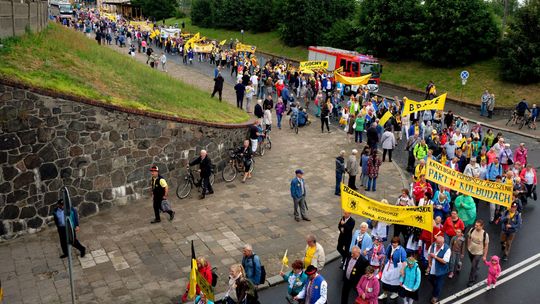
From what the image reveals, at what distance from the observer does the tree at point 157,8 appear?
102500mm

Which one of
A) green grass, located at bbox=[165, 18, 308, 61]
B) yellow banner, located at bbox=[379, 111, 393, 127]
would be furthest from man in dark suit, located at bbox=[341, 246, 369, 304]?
green grass, located at bbox=[165, 18, 308, 61]

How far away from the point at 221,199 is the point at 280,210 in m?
2.02

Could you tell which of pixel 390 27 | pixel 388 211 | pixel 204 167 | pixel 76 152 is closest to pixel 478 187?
pixel 388 211

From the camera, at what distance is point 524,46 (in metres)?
33.3

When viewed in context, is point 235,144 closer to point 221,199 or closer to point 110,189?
point 221,199

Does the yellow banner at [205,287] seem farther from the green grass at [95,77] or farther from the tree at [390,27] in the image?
the tree at [390,27]

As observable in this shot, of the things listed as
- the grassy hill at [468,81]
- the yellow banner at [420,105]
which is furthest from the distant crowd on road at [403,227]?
the grassy hill at [468,81]

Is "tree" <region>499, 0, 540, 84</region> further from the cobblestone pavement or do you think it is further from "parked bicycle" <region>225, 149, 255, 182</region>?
"parked bicycle" <region>225, 149, 255, 182</region>

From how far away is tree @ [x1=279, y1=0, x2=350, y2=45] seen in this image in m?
54.6

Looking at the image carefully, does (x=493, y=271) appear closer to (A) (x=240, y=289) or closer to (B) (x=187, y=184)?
(A) (x=240, y=289)

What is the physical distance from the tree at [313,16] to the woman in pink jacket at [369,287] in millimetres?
47713

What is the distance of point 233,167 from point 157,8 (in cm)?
9396

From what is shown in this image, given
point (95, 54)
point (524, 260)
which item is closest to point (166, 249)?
point (524, 260)

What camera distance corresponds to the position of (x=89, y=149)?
45.0ft
